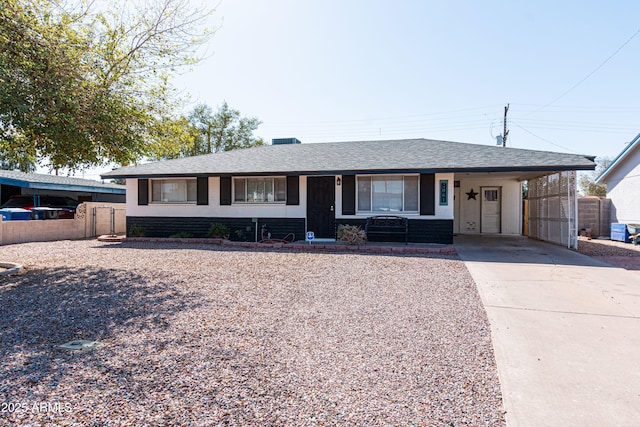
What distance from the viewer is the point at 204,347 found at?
343cm

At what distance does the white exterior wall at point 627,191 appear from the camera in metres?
14.1

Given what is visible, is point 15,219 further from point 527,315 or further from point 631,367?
point 631,367

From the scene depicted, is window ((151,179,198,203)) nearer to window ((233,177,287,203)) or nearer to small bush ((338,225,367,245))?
window ((233,177,287,203))

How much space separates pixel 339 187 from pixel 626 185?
1190 centimetres

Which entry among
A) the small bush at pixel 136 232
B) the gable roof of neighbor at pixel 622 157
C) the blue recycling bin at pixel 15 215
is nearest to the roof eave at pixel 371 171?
the small bush at pixel 136 232

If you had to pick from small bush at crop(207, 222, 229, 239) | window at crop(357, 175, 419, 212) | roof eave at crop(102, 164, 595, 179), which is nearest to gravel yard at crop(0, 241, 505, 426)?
roof eave at crop(102, 164, 595, 179)

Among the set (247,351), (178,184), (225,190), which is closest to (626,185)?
(225,190)

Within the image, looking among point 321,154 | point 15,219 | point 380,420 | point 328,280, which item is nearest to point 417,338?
point 380,420

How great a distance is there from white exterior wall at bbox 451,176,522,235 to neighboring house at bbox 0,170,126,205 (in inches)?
754

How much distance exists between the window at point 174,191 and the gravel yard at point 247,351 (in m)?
6.81

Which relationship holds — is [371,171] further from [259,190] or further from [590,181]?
[590,181]

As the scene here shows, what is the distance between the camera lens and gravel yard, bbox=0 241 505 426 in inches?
94.5

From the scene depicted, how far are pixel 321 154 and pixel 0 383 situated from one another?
1165cm

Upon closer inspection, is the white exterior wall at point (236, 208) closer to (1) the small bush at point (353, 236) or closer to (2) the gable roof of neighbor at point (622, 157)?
(1) the small bush at point (353, 236)
